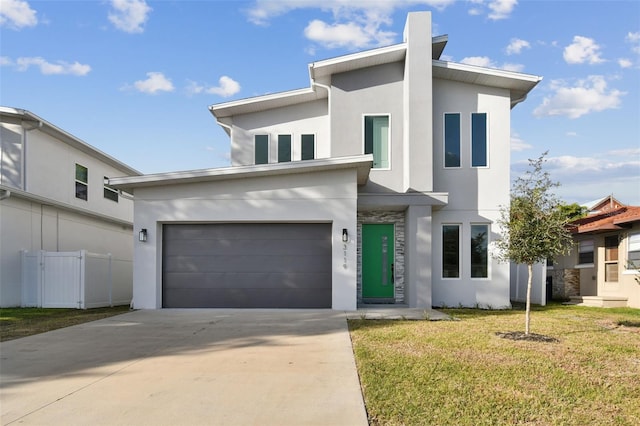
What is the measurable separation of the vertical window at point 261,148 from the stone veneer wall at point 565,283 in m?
12.8

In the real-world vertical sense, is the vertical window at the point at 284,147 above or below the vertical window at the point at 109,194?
above

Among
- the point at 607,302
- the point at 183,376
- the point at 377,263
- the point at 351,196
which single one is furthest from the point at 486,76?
the point at 183,376

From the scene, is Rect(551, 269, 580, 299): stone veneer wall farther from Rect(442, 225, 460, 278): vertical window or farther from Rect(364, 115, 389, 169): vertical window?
Rect(364, 115, 389, 169): vertical window

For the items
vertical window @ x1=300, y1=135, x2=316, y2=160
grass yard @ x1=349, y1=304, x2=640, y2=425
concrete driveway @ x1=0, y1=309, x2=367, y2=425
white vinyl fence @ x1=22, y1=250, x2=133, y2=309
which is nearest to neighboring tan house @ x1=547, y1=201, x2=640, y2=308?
grass yard @ x1=349, y1=304, x2=640, y2=425

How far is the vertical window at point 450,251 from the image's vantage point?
558 inches

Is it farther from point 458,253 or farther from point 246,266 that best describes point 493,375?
point 458,253

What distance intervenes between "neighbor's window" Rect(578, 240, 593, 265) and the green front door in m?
8.77

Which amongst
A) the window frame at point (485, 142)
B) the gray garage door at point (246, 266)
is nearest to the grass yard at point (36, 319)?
the gray garage door at point (246, 266)

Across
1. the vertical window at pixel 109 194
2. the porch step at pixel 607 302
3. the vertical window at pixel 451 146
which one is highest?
the vertical window at pixel 451 146

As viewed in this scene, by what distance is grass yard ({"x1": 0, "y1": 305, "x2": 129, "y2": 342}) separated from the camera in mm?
9820

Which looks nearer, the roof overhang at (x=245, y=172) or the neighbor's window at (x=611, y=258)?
the roof overhang at (x=245, y=172)

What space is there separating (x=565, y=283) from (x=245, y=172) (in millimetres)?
14195

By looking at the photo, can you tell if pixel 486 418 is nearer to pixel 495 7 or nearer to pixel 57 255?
pixel 495 7

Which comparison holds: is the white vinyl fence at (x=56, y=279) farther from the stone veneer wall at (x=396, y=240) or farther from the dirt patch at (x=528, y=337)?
the dirt patch at (x=528, y=337)
